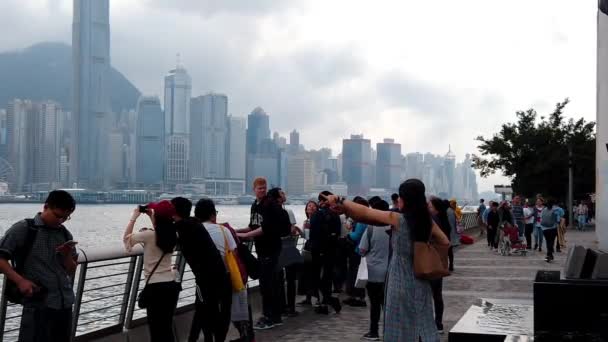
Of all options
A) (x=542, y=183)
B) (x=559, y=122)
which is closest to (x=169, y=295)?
(x=542, y=183)

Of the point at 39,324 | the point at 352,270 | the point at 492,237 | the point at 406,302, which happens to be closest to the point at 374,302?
the point at 352,270

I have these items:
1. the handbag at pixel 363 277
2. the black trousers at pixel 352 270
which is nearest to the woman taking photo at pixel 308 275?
the black trousers at pixel 352 270

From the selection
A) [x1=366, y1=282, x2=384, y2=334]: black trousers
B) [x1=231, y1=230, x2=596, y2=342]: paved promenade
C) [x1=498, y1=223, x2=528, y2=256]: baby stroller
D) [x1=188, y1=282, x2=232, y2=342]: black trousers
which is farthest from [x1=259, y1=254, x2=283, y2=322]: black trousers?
[x1=498, y1=223, x2=528, y2=256]: baby stroller

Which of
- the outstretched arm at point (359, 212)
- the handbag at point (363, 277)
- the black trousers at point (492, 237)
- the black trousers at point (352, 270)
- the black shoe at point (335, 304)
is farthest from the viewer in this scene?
the black trousers at point (492, 237)

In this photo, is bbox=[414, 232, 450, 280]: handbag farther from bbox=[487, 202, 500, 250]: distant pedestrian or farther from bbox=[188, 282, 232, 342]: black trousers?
bbox=[487, 202, 500, 250]: distant pedestrian

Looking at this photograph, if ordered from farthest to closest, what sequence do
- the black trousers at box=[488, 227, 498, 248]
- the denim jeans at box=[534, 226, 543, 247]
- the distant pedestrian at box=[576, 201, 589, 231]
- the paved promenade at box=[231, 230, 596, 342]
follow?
1. the distant pedestrian at box=[576, 201, 589, 231]
2. the black trousers at box=[488, 227, 498, 248]
3. the denim jeans at box=[534, 226, 543, 247]
4. the paved promenade at box=[231, 230, 596, 342]

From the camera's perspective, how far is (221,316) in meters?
7.95

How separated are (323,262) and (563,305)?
552cm

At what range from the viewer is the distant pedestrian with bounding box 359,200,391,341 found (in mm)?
9805

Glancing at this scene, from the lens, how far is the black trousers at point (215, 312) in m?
7.89

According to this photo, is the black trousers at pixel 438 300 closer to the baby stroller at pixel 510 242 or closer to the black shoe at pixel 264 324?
the black shoe at pixel 264 324

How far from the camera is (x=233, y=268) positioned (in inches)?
322

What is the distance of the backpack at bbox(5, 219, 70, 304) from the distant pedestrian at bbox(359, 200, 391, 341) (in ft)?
16.4

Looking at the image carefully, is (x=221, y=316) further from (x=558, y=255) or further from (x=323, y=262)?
(x=558, y=255)
